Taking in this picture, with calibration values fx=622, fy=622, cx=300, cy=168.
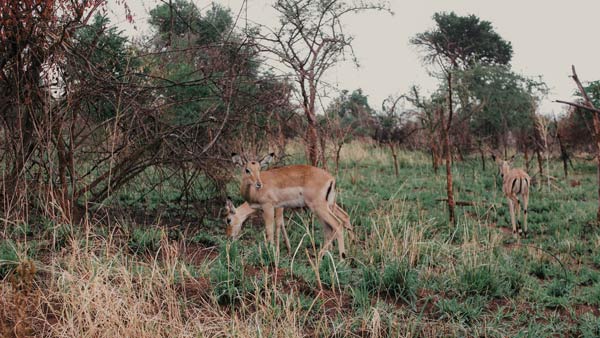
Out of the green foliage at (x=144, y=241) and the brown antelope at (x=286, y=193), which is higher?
the brown antelope at (x=286, y=193)

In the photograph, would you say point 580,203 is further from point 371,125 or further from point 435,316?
point 371,125

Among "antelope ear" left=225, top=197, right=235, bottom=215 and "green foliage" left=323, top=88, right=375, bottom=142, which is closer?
"antelope ear" left=225, top=197, right=235, bottom=215

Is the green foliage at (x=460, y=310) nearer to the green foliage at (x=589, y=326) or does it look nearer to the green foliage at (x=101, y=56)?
the green foliage at (x=589, y=326)

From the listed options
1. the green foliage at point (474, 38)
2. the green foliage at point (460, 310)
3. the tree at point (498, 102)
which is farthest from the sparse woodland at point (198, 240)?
the green foliage at point (474, 38)

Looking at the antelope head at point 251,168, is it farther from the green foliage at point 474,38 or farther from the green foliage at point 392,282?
the green foliage at point 474,38

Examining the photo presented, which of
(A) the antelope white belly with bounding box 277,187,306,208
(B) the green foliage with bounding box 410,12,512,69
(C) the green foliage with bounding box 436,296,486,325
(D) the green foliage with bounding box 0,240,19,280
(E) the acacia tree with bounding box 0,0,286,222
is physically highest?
(B) the green foliage with bounding box 410,12,512,69

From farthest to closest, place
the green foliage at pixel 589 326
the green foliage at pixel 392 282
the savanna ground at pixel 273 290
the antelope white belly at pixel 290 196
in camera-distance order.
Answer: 1. the antelope white belly at pixel 290 196
2. the green foliage at pixel 392 282
3. the green foliage at pixel 589 326
4. the savanna ground at pixel 273 290

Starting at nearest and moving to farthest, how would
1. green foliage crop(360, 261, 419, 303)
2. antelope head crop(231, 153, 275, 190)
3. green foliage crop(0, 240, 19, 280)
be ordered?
green foliage crop(0, 240, 19, 280)
green foliage crop(360, 261, 419, 303)
antelope head crop(231, 153, 275, 190)

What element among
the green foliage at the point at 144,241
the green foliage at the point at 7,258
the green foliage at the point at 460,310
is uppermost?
the green foliage at the point at 7,258

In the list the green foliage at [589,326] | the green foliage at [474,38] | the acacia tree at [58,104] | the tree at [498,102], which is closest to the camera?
the green foliage at [589,326]

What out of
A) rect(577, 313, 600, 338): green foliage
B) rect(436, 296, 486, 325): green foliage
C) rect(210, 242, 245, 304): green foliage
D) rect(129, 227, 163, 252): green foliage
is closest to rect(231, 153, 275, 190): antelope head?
rect(129, 227, 163, 252): green foliage

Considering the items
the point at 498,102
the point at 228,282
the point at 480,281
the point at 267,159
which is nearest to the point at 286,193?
the point at 267,159

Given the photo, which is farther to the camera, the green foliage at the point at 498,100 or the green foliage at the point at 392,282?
the green foliage at the point at 498,100

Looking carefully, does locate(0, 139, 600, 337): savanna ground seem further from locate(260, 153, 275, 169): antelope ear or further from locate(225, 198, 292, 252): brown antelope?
locate(260, 153, 275, 169): antelope ear
